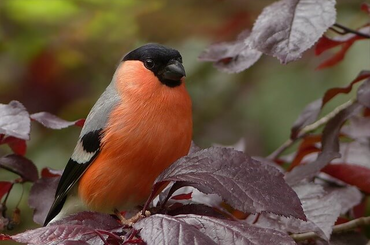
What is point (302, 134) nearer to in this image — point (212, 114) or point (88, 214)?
point (88, 214)

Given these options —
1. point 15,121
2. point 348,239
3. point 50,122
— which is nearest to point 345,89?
point 348,239

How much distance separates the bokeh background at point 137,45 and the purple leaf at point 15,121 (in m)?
1.97

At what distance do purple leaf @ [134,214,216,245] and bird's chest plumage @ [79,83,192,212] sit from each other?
0.60m

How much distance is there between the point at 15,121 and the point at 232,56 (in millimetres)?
714

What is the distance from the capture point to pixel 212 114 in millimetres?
4355

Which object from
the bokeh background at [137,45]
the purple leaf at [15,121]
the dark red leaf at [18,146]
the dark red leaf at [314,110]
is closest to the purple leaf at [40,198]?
the dark red leaf at [18,146]

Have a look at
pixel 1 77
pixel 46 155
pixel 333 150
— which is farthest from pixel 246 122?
pixel 333 150

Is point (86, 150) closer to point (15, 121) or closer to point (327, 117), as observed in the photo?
point (15, 121)

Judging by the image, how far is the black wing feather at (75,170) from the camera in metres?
2.07

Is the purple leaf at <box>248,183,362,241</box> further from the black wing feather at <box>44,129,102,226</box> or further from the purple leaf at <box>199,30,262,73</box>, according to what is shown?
the black wing feather at <box>44,129,102,226</box>

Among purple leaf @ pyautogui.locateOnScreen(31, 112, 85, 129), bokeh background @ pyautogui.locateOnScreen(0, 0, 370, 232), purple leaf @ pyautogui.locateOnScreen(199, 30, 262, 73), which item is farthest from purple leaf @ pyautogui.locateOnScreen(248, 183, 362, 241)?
bokeh background @ pyautogui.locateOnScreen(0, 0, 370, 232)

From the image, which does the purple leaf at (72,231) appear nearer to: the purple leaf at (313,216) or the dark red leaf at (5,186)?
the purple leaf at (313,216)

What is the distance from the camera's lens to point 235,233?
1.32m

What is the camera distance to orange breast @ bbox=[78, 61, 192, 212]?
75.9 inches
